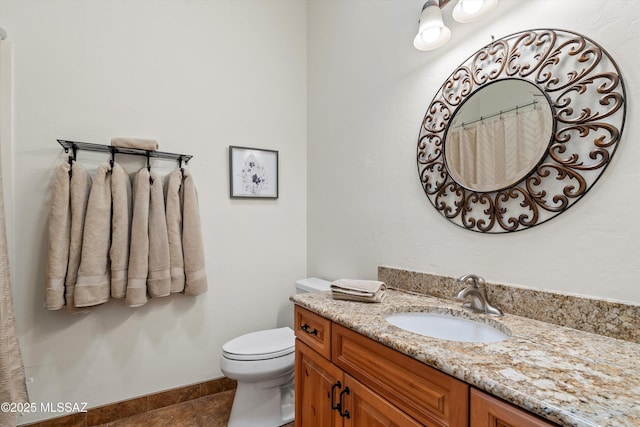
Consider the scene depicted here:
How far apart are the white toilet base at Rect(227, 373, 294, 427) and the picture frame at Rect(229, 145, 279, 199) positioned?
4.14 ft

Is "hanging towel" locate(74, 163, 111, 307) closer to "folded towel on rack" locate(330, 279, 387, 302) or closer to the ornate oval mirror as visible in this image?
"folded towel on rack" locate(330, 279, 387, 302)

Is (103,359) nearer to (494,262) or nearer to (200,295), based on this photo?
(200,295)

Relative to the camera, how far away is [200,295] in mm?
2000

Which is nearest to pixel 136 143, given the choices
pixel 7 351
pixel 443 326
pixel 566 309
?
pixel 7 351

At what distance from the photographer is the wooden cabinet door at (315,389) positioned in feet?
3.57

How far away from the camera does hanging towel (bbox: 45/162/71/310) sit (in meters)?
1.49

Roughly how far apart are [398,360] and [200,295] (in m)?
1.59

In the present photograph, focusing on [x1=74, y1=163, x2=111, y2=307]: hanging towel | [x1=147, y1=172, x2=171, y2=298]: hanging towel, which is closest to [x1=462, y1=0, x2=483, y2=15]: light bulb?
[x1=147, y1=172, x2=171, y2=298]: hanging towel

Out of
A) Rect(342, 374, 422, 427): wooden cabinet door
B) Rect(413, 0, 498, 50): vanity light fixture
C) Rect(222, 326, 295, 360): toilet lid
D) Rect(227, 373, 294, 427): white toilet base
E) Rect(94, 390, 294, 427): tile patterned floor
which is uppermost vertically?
Rect(413, 0, 498, 50): vanity light fixture

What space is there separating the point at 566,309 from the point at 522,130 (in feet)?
2.10

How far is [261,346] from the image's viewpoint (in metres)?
1.70

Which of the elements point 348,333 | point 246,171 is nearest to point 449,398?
point 348,333

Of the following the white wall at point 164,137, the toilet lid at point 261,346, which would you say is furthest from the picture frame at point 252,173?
the toilet lid at point 261,346

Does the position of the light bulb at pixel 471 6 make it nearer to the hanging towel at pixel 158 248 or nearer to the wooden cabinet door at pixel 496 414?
the wooden cabinet door at pixel 496 414
